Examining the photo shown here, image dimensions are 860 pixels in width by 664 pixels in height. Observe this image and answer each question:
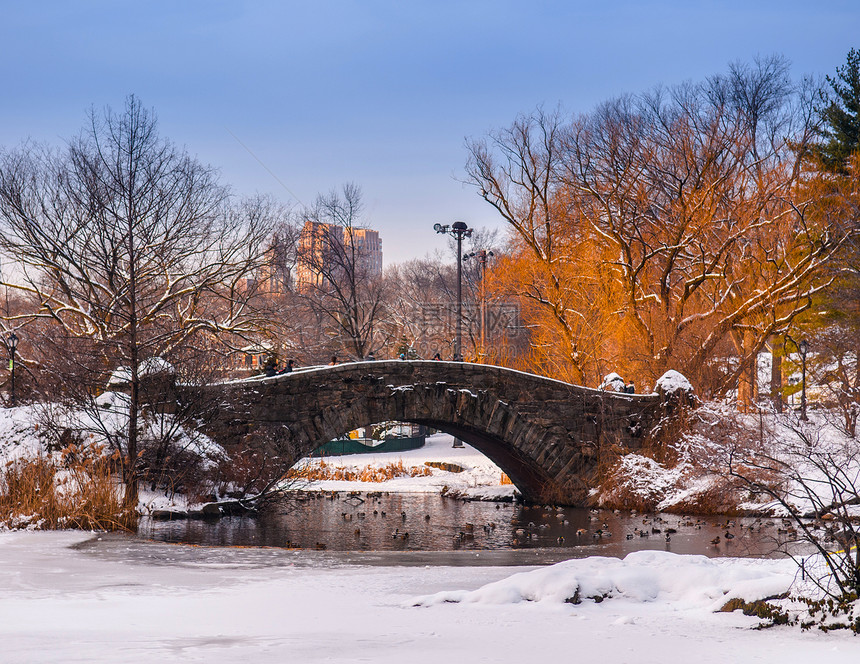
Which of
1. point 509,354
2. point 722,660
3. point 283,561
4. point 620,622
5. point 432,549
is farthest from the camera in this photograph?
point 509,354

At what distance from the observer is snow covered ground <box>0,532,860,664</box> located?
5.76 metres

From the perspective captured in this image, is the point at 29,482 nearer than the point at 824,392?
Yes

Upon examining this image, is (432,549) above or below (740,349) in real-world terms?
below

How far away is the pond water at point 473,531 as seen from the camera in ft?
43.9

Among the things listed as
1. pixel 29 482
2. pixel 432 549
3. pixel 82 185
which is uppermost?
pixel 82 185

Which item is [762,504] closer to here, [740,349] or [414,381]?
[414,381]

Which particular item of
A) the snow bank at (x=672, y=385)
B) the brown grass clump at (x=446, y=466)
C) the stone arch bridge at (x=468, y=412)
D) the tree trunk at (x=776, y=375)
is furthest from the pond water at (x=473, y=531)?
the tree trunk at (x=776, y=375)

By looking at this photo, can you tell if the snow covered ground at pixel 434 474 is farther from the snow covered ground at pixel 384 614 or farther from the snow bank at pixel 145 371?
the snow covered ground at pixel 384 614

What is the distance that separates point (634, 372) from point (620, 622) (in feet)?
68.8

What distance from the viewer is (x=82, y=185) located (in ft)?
79.6

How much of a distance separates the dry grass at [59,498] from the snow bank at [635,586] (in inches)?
259

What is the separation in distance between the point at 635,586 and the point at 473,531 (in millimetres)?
9017

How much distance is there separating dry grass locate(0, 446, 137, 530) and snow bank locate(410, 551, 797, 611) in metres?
6.58

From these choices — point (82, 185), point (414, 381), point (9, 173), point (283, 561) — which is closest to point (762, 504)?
point (414, 381)
